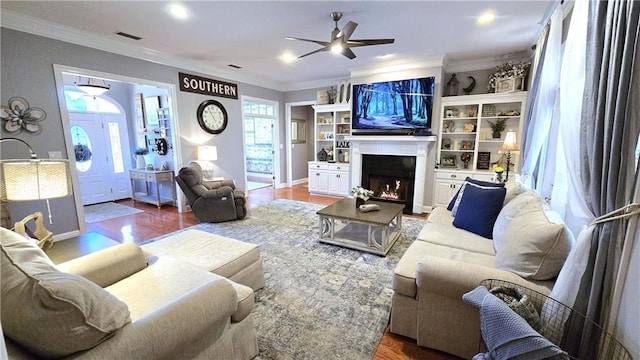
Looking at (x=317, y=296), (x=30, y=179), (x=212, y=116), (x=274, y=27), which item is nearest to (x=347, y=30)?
(x=274, y=27)

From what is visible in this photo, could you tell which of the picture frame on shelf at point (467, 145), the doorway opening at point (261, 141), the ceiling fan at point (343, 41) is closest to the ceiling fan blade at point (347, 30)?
the ceiling fan at point (343, 41)

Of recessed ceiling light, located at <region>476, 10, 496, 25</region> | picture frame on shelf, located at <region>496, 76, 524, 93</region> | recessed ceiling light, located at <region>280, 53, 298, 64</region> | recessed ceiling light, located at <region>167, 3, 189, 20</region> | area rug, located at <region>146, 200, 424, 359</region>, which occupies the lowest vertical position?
area rug, located at <region>146, 200, 424, 359</region>

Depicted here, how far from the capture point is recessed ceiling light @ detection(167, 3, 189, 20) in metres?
2.72

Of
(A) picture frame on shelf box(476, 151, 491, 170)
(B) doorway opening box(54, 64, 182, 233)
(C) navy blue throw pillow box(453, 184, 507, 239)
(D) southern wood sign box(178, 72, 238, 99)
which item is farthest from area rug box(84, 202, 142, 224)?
(A) picture frame on shelf box(476, 151, 491, 170)

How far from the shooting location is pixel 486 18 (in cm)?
301

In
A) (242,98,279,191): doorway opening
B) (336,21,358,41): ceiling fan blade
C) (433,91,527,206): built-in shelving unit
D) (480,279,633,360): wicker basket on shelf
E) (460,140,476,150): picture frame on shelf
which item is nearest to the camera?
(480,279,633,360): wicker basket on shelf

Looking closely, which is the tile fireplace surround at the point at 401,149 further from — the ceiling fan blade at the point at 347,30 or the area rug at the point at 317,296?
the ceiling fan blade at the point at 347,30

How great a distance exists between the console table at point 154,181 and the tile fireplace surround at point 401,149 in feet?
12.1

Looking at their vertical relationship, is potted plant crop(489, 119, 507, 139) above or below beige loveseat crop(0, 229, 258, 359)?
above

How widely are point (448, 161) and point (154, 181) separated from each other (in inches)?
220

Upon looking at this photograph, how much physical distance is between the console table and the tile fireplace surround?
3.68 metres

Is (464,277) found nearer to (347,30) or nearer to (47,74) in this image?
(347,30)

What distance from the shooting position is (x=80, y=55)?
11.6ft

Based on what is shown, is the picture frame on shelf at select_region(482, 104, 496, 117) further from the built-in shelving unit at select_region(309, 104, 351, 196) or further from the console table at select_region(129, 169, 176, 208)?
the console table at select_region(129, 169, 176, 208)
